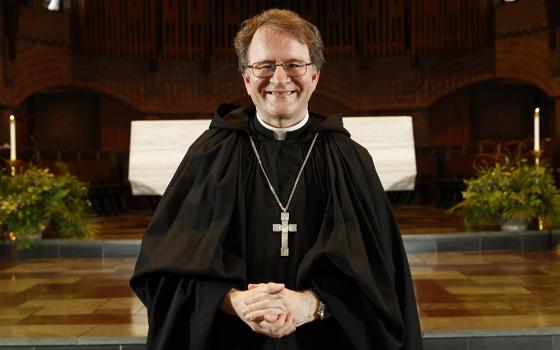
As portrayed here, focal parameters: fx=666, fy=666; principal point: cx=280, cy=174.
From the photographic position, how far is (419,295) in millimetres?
3617

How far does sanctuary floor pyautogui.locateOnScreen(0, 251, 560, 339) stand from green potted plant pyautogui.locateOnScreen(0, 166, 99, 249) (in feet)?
0.96

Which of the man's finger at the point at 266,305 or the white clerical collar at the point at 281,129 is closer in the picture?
the man's finger at the point at 266,305

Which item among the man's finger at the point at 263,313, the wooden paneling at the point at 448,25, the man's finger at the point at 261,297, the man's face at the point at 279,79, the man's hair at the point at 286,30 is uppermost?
the wooden paneling at the point at 448,25

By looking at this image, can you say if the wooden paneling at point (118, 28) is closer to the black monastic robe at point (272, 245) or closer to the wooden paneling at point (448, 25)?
the wooden paneling at point (448, 25)

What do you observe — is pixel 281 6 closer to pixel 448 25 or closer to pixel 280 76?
pixel 448 25

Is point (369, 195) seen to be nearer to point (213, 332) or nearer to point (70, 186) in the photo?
point (213, 332)

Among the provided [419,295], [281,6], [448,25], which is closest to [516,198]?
[419,295]

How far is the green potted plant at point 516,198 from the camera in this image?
545cm

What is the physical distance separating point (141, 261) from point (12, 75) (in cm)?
925

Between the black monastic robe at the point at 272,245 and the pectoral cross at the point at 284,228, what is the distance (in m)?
0.03

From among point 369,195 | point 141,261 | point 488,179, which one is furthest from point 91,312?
point 488,179

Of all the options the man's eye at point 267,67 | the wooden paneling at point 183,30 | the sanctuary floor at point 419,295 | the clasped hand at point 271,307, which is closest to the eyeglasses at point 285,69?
the man's eye at point 267,67

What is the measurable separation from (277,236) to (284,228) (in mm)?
42

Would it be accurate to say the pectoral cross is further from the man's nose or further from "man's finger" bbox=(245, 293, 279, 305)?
the man's nose
